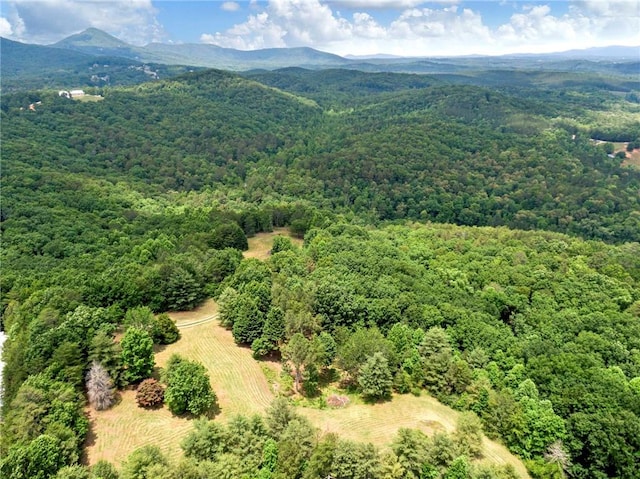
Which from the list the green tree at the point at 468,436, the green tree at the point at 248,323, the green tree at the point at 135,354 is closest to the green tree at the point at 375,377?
the green tree at the point at 468,436

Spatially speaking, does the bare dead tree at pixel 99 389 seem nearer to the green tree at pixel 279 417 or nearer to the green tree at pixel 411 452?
the green tree at pixel 279 417

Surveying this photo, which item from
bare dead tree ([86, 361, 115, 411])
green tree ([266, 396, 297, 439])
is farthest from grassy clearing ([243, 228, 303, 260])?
green tree ([266, 396, 297, 439])

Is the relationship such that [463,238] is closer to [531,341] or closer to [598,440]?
[531,341]

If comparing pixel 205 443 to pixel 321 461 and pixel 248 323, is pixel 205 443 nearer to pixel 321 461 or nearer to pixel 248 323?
pixel 321 461

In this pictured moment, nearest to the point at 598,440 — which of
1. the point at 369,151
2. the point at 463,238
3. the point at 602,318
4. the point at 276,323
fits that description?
the point at 602,318

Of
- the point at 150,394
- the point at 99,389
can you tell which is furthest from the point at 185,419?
the point at 99,389

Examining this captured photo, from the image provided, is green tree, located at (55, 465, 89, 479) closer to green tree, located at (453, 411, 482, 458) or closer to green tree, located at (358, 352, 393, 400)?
green tree, located at (358, 352, 393, 400)
